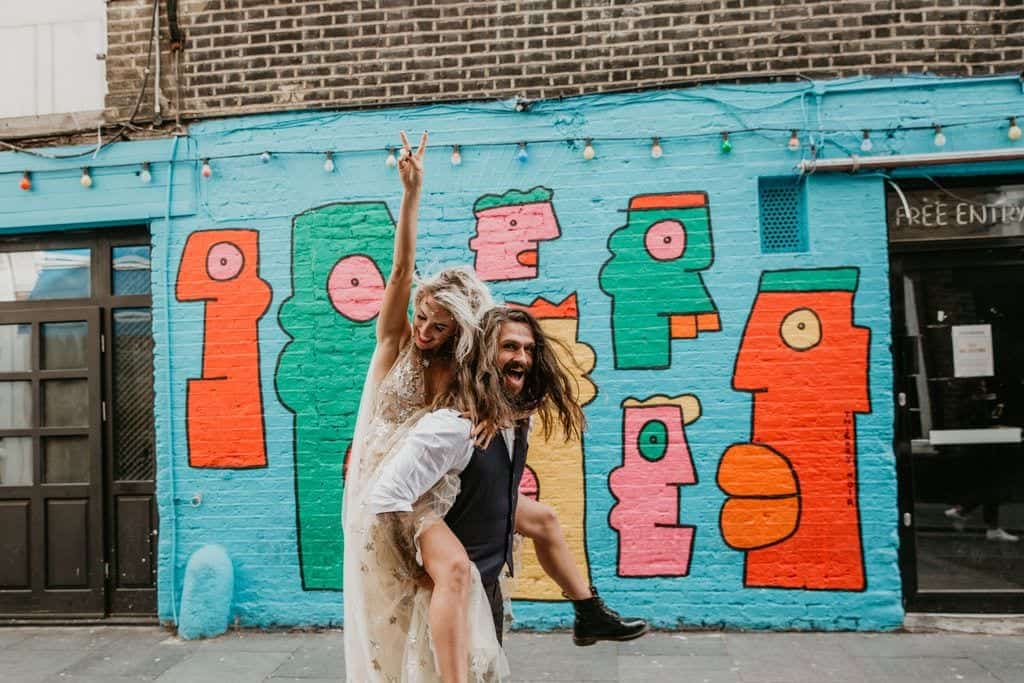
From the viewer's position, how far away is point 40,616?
19.5ft

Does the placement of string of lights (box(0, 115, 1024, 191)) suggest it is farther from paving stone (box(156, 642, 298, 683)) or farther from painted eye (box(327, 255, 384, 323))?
paving stone (box(156, 642, 298, 683))

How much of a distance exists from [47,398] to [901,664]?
20.0 ft

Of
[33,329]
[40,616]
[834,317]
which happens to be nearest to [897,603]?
[834,317]

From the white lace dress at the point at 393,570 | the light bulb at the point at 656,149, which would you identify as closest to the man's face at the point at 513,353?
the white lace dress at the point at 393,570

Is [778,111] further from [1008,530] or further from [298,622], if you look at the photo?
[298,622]

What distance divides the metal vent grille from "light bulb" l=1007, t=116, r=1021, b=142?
4.41 feet

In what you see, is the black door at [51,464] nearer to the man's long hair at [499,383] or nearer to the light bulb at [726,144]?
the man's long hair at [499,383]

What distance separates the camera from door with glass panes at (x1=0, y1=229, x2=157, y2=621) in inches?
235

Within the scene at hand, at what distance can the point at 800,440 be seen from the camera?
5414 millimetres

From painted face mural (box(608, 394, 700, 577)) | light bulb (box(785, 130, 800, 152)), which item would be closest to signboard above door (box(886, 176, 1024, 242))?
light bulb (box(785, 130, 800, 152))

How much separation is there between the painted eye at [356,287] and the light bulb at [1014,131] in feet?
14.2

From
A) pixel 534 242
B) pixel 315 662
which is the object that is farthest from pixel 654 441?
pixel 315 662

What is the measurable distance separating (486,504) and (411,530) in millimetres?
272

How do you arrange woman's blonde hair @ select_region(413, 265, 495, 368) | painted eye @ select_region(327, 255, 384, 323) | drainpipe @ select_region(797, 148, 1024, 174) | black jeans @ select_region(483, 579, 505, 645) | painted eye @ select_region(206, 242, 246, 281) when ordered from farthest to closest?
painted eye @ select_region(206, 242, 246, 281) < painted eye @ select_region(327, 255, 384, 323) < drainpipe @ select_region(797, 148, 1024, 174) < black jeans @ select_region(483, 579, 505, 645) < woman's blonde hair @ select_region(413, 265, 495, 368)
